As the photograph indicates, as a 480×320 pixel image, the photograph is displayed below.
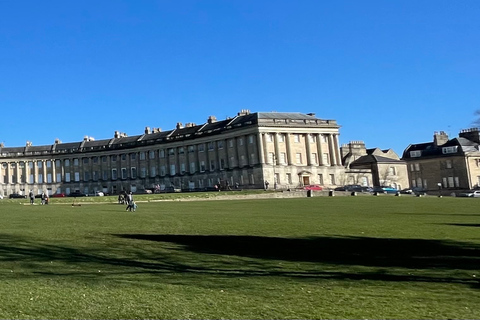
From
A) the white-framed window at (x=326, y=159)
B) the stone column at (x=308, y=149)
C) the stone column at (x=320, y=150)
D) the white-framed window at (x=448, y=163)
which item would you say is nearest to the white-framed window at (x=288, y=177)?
the stone column at (x=308, y=149)

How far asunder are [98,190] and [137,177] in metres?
11.4

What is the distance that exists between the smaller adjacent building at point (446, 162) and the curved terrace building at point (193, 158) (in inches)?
802

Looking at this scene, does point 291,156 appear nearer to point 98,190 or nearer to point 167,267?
point 98,190

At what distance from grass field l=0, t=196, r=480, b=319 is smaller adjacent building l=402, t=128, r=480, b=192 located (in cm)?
8497

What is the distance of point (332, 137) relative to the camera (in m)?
98.4

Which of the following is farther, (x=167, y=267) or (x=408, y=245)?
(x=408, y=245)

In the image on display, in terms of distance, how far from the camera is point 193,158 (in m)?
105

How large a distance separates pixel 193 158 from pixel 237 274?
3739 inches

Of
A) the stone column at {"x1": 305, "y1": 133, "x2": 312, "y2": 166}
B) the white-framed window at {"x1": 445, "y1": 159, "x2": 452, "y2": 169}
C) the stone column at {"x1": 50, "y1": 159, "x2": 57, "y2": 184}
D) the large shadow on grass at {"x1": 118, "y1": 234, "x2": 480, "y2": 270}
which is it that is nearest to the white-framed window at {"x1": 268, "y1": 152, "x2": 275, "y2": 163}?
the stone column at {"x1": 305, "y1": 133, "x2": 312, "y2": 166}

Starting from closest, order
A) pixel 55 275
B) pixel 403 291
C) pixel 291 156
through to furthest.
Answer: pixel 403 291
pixel 55 275
pixel 291 156

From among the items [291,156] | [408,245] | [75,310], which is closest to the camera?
[75,310]

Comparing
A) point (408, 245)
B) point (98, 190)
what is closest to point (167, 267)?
point (408, 245)

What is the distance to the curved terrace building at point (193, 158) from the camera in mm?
92875

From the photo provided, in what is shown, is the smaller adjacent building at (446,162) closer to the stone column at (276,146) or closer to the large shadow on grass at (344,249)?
the stone column at (276,146)
